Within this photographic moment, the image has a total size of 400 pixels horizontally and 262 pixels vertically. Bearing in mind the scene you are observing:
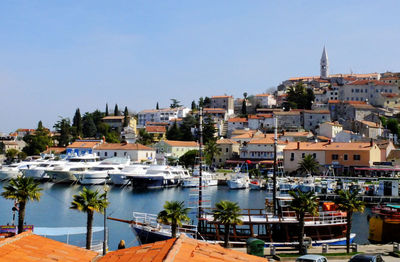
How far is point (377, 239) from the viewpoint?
39438 millimetres

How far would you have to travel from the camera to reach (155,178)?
82.4 metres

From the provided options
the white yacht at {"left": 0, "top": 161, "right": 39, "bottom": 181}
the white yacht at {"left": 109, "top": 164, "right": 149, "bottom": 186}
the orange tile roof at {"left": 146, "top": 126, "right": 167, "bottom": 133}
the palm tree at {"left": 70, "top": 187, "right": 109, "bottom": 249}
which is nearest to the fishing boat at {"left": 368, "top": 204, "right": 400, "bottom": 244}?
the palm tree at {"left": 70, "top": 187, "right": 109, "bottom": 249}

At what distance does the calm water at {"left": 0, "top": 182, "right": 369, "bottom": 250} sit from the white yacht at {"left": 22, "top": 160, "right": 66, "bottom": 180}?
5777 mm

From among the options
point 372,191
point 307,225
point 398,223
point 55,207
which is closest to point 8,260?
point 307,225

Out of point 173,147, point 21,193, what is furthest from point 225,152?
point 21,193

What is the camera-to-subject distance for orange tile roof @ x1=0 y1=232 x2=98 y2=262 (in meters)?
15.6

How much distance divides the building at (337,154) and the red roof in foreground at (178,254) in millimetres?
74581

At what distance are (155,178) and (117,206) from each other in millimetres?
23395

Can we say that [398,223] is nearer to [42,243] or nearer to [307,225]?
[307,225]

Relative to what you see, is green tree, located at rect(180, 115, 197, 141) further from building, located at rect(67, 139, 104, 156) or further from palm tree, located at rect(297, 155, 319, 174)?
palm tree, located at rect(297, 155, 319, 174)

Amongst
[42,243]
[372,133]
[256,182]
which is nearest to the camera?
[42,243]

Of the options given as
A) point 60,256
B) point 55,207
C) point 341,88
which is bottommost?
point 55,207

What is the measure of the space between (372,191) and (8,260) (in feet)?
194

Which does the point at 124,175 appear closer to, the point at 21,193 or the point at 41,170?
the point at 41,170
